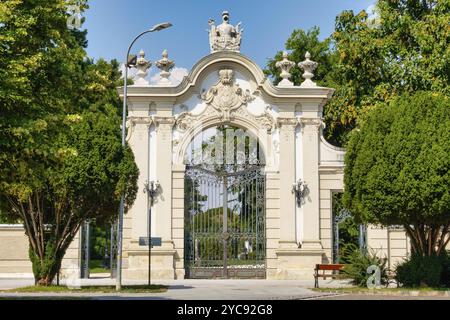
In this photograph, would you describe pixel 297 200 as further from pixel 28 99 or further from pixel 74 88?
pixel 28 99

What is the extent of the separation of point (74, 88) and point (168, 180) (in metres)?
9.98

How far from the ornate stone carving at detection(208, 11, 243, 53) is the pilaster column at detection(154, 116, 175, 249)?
350 centimetres

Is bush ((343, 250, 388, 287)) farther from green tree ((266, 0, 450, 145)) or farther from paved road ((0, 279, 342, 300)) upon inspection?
green tree ((266, 0, 450, 145))

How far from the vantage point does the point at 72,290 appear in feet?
68.7

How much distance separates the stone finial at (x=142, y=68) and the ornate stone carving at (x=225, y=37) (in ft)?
8.90

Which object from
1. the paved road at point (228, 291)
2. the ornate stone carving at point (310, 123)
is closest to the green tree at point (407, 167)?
the paved road at point (228, 291)

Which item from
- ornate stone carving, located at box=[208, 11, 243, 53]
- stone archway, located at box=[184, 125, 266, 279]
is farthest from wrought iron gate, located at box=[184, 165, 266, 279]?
ornate stone carving, located at box=[208, 11, 243, 53]

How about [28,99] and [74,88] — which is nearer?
[28,99]

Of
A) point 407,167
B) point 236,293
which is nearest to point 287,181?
point 407,167

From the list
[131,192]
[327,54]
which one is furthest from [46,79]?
[327,54]

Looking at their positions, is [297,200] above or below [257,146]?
below

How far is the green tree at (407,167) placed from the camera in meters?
21.2

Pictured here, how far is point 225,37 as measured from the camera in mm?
29484

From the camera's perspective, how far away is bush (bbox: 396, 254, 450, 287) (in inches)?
878
